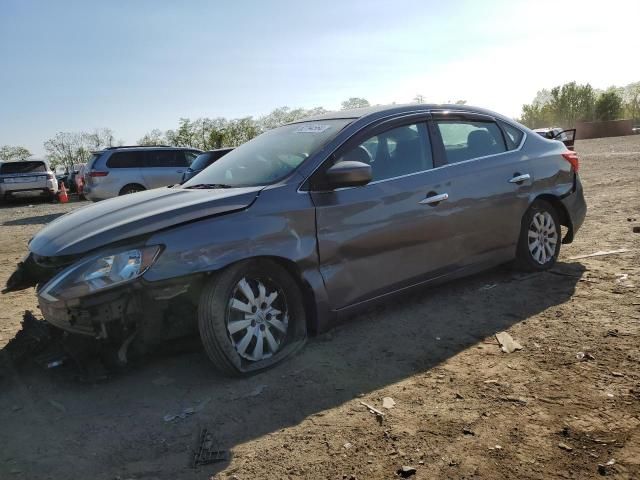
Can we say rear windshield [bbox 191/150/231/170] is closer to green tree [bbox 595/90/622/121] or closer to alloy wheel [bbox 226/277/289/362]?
alloy wheel [bbox 226/277/289/362]

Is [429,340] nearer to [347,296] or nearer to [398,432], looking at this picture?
[347,296]

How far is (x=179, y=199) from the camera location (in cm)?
354

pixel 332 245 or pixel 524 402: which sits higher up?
pixel 332 245

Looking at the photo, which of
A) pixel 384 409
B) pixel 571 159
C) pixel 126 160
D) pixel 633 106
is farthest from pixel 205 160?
pixel 633 106

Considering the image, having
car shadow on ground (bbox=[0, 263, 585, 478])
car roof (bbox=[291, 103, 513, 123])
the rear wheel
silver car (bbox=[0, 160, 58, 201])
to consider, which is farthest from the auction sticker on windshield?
silver car (bbox=[0, 160, 58, 201])

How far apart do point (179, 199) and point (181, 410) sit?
4.49ft

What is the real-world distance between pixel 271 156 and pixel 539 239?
2.77 metres

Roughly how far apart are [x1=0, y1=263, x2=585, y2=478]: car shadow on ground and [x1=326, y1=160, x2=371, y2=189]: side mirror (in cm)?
116

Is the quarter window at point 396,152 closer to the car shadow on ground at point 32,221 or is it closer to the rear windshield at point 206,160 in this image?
the rear windshield at point 206,160

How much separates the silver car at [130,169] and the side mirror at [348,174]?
37.5ft

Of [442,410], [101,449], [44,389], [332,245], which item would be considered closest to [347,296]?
[332,245]

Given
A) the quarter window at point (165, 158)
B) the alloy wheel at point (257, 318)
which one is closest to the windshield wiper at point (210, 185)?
the alloy wheel at point (257, 318)

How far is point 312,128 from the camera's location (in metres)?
4.20

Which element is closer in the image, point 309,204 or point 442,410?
point 442,410
